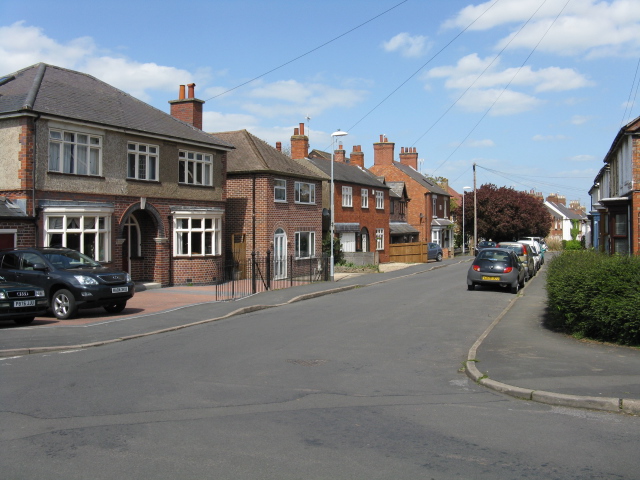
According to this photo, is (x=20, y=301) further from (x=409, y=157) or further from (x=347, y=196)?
(x=409, y=157)

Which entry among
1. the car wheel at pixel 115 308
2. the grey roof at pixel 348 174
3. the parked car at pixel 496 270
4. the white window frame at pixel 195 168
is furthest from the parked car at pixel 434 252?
the car wheel at pixel 115 308

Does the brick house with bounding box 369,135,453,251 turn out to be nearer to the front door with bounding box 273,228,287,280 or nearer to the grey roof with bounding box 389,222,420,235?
the grey roof with bounding box 389,222,420,235

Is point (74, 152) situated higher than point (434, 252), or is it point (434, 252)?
point (74, 152)

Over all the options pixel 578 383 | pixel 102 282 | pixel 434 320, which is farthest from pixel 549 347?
pixel 102 282

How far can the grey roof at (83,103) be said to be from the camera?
1961cm

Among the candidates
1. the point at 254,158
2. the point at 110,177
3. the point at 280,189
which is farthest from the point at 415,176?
the point at 110,177

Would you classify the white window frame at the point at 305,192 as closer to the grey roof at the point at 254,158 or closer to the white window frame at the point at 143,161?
the grey roof at the point at 254,158

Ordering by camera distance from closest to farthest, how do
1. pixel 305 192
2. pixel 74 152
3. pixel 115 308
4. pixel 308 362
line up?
pixel 308 362
pixel 115 308
pixel 74 152
pixel 305 192

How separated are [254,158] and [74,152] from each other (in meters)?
10.2

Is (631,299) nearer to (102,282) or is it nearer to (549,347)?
(549,347)

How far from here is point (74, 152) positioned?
2039 centimetres

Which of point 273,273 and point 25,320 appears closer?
point 25,320

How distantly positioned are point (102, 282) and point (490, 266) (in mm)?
14396

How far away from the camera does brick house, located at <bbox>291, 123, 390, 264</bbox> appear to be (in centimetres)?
3994
